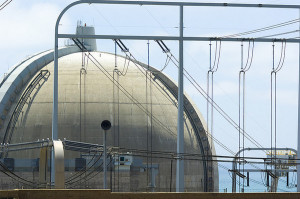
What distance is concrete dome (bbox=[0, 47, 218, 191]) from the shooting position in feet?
205

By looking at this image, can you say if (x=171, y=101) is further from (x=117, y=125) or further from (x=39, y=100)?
(x=39, y=100)

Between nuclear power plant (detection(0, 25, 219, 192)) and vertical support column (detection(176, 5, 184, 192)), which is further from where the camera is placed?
nuclear power plant (detection(0, 25, 219, 192))

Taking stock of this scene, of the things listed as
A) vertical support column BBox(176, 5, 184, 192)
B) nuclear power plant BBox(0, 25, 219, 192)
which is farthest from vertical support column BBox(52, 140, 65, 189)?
nuclear power plant BBox(0, 25, 219, 192)

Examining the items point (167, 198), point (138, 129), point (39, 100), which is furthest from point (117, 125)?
point (167, 198)

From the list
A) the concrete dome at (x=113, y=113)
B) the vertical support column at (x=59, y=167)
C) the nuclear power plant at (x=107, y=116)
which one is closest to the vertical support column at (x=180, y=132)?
the vertical support column at (x=59, y=167)

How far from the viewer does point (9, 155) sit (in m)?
61.2

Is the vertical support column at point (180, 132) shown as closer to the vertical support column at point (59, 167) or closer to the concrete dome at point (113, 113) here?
the vertical support column at point (59, 167)

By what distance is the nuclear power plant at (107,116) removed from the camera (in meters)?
60.8

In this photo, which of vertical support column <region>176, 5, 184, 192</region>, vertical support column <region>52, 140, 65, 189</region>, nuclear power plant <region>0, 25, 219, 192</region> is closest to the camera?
vertical support column <region>52, 140, 65, 189</region>

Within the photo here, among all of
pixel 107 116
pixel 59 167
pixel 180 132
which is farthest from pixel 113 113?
pixel 59 167

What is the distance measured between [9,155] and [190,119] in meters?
14.6

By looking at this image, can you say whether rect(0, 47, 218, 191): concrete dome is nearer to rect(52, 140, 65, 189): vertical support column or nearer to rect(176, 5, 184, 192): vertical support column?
rect(176, 5, 184, 192): vertical support column

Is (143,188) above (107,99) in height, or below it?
below

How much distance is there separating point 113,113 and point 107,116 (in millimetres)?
620
